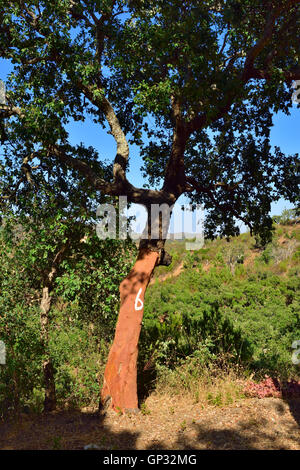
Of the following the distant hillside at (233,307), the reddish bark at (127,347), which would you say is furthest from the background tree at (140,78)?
the distant hillside at (233,307)

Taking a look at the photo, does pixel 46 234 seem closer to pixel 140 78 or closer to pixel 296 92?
pixel 140 78

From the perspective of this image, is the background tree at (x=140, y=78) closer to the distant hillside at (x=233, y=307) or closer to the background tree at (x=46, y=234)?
the background tree at (x=46, y=234)

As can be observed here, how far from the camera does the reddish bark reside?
20.5ft

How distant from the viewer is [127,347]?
6.45 meters

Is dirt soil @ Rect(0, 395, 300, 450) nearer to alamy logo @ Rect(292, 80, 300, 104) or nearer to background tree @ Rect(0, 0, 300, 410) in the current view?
background tree @ Rect(0, 0, 300, 410)

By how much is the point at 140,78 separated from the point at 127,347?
5486 mm

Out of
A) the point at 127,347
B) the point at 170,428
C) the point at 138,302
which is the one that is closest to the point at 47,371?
the point at 127,347

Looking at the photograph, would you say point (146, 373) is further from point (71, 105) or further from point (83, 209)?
point (71, 105)

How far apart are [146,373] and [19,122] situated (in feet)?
18.7

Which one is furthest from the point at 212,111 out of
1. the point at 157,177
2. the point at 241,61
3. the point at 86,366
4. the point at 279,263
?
the point at 279,263

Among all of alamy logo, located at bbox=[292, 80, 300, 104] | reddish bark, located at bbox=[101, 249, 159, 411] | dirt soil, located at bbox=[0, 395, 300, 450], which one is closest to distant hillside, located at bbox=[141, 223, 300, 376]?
reddish bark, located at bbox=[101, 249, 159, 411]

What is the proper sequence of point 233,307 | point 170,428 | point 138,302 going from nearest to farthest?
point 170,428 → point 138,302 → point 233,307

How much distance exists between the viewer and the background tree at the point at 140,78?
630 cm

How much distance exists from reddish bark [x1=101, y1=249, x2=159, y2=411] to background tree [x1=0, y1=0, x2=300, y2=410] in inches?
0.7
